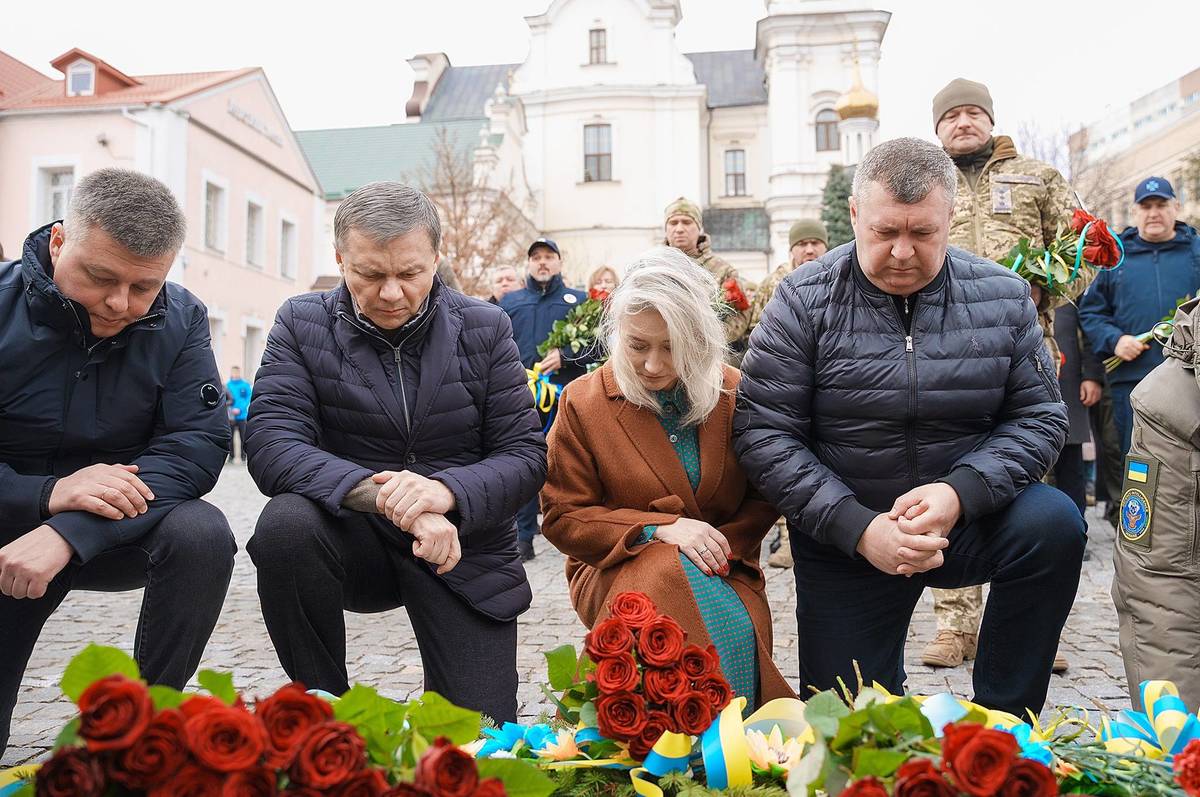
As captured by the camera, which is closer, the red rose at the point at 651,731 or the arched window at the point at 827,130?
the red rose at the point at 651,731

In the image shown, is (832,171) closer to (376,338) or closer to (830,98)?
(830,98)

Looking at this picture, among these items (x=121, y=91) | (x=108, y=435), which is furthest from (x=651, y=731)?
(x=121, y=91)

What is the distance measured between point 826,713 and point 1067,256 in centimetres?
319

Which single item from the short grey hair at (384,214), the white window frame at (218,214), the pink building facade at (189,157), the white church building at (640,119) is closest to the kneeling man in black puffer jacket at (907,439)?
the short grey hair at (384,214)

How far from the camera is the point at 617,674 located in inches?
81.3

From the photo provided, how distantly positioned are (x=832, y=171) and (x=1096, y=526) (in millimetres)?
23370

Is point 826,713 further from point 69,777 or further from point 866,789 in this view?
point 69,777

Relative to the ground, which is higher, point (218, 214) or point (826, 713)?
point (218, 214)

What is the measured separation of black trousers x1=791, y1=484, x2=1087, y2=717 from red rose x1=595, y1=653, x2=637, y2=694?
1.10 metres

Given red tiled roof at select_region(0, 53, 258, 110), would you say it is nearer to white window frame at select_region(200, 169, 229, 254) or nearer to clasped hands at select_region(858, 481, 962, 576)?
white window frame at select_region(200, 169, 229, 254)

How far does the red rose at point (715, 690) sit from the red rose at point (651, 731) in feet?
0.35

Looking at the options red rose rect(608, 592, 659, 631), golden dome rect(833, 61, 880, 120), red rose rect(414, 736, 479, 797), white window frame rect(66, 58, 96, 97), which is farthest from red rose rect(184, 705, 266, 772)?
golden dome rect(833, 61, 880, 120)

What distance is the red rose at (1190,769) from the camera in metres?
1.74

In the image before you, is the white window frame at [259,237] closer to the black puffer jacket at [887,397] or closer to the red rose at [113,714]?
the black puffer jacket at [887,397]
